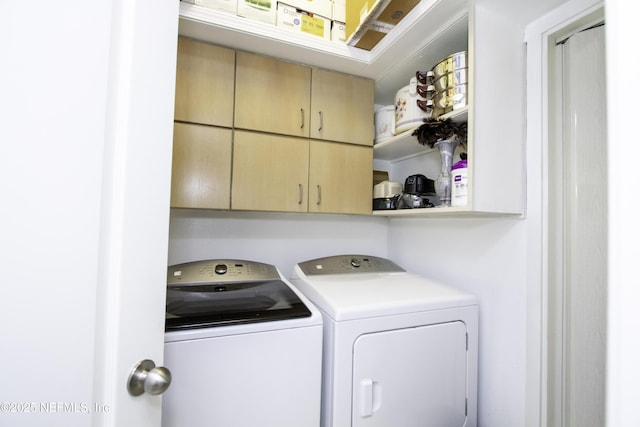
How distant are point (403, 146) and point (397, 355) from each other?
3.87ft

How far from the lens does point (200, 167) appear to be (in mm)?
1396

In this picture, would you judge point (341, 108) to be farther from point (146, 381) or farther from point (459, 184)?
point (146, 381)

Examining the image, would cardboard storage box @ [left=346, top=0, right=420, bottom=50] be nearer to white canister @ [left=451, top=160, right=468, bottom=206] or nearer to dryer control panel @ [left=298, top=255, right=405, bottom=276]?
white canister @ [left=451, top=160, right=468, bottom=206]

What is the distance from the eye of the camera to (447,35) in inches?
50.8

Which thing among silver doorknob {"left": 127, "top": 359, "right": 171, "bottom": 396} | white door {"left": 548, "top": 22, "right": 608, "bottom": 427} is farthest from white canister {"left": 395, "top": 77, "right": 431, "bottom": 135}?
silver doorknob {"left": 127, "top": 359, "right": 171, "bottom": 396}

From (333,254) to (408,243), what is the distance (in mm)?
547

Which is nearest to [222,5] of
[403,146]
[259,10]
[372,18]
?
[259,10]

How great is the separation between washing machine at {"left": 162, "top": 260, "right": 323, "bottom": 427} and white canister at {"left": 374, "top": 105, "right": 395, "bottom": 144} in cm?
115

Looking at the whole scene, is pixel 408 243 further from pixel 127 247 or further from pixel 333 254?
pixel 127 247

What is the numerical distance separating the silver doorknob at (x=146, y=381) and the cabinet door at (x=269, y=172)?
93 cm

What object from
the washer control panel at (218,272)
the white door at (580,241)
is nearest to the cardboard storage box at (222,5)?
the washer control panel at (218,272)

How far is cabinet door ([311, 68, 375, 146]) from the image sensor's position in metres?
1.64

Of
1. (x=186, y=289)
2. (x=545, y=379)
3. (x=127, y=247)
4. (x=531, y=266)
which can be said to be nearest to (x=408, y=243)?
(x=531, y=266)

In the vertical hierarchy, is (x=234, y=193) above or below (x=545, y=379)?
above
